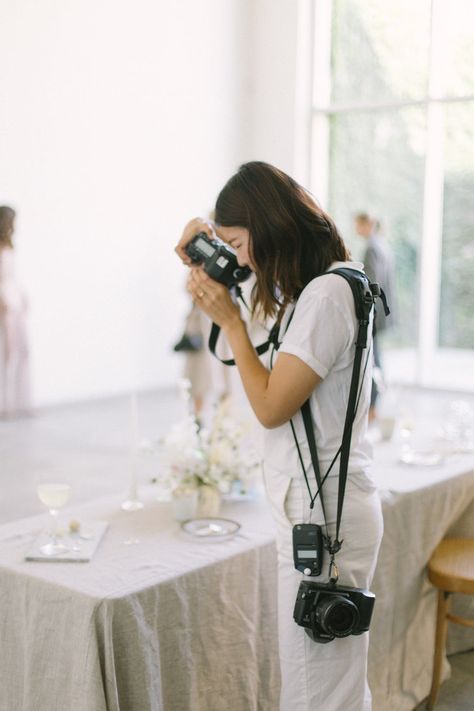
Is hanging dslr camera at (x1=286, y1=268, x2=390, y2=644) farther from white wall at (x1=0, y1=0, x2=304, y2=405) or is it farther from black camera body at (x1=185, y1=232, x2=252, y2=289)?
white wall at (x1=0, y1=0, x2=304, y2=405)

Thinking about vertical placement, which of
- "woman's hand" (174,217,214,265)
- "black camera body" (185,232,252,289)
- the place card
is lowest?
the place card

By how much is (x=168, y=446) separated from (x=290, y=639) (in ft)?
2.76

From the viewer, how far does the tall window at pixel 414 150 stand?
348 inches

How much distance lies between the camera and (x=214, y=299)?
1853 millimetres

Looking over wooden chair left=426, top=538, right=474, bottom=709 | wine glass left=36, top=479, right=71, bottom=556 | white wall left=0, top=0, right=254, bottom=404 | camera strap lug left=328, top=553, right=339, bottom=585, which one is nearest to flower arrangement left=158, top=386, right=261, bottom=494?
wine glass left=36, top=479, right=71, bottom=556

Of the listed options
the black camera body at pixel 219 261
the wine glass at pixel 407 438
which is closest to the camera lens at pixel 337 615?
the black camera body at pixel 219 261

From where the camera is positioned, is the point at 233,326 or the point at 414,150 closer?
the point at 233,326

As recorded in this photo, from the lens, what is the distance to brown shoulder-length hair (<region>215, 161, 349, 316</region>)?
170 centimetres

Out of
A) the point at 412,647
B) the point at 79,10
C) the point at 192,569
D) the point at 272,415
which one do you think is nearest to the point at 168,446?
the point at 192,569

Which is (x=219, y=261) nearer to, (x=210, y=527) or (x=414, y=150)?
(x=210, y=527)

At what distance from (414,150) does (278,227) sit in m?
7.82

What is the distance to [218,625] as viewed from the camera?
2135mm

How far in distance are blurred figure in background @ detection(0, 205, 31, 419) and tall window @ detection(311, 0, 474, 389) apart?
12.3ft

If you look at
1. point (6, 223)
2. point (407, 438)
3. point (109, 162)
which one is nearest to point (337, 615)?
point (407, 438)
